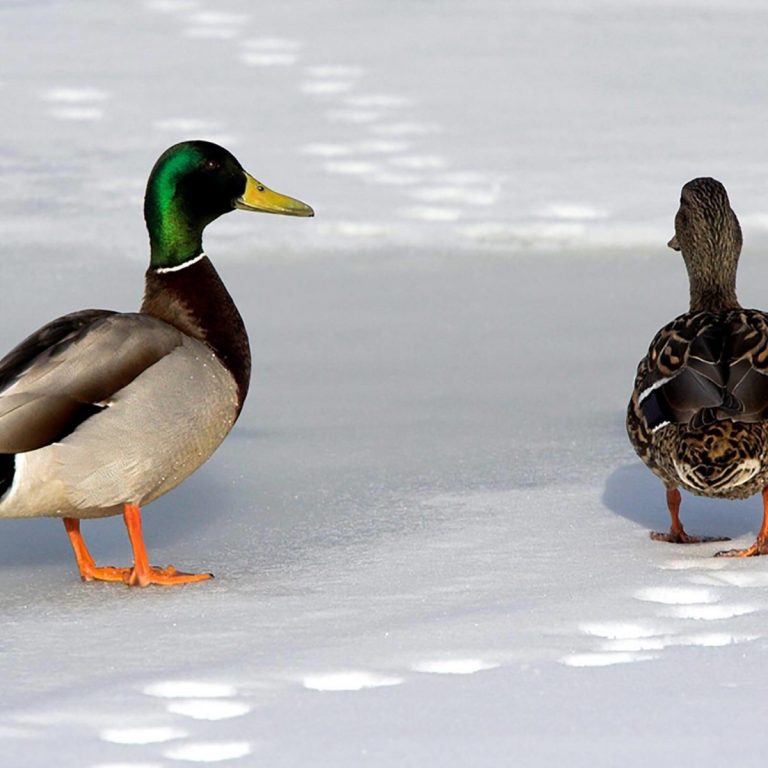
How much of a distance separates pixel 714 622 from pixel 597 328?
334 centimetres

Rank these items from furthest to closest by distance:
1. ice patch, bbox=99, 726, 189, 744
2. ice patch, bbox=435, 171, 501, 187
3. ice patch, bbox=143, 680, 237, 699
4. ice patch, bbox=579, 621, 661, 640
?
1. ice patch, bbox=435, 171, 501, 187
2. ice patch, bbox=579, 621, 661, 640
3. ice patch, bbox=143, 680, 237, 699
4. ice patch, bbox=99, 726, 189, 744

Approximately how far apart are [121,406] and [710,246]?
1.73 meters

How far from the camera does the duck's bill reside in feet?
15.4

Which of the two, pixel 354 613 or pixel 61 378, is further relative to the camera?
pixel 61 378

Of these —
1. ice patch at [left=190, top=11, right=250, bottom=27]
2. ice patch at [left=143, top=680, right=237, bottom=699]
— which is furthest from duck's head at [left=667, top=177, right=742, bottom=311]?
ice patch at [left=190, top=11, right=250, bottom=27]

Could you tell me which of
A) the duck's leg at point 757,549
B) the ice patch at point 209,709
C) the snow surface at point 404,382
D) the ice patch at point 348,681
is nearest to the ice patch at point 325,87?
the snow surface at point 404,382

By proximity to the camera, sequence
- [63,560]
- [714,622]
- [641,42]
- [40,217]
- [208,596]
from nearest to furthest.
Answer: [714,622], [208,596], [63,560], [40,217], [641,42]

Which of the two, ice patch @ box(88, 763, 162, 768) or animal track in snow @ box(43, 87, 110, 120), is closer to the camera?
ice patch @ box(88, 763, 162, 768)

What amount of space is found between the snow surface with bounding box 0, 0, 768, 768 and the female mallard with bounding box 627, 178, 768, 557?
196mm

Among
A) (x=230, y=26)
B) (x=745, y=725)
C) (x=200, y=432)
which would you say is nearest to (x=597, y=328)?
(x=200, y=432)

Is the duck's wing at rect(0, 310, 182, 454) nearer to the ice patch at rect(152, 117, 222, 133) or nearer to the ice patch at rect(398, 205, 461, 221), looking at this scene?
the ice patch at rect(398, 205, 461, 221)

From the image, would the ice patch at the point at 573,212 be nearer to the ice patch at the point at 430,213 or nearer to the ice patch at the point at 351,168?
the ice patch at the point at 430,213

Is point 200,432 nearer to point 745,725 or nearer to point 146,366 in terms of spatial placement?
point 146,366

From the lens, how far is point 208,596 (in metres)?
3.83
